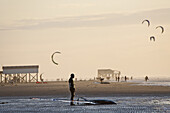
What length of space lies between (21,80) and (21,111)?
119692 mm

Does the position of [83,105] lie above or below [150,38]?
below

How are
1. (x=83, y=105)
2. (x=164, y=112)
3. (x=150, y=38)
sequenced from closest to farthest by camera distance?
1. (x=164, y=112)
2. (x=83, y=105)
3. (x=150, y=38)

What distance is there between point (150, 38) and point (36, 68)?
88.4 metres

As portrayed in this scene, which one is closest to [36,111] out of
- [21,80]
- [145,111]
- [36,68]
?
[145,111]

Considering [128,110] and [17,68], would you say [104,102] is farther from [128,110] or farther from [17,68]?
[17,68]

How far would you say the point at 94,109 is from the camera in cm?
2677

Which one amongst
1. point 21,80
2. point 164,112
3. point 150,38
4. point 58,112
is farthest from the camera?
point 21,80

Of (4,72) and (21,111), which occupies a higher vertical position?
(4,72)

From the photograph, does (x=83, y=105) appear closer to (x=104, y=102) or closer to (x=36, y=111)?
(x=104, y=102)

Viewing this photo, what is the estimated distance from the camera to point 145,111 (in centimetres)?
2481

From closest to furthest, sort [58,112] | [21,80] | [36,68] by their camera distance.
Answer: [58,112] < [36,68] < [21,80]

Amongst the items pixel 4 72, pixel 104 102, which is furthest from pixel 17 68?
pixel 104 102

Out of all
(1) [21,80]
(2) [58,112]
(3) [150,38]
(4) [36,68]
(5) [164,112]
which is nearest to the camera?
(5) [164,112]

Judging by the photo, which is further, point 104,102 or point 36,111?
point 104,102
